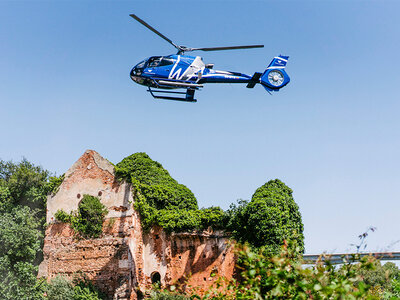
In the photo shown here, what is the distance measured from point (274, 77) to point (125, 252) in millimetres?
10359

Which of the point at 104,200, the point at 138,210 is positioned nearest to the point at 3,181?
the point at 104,200

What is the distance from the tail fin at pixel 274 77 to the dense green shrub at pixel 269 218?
526 cm

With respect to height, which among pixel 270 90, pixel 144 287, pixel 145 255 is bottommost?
pixel 144 287

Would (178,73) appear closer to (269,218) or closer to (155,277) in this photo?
(269,218)

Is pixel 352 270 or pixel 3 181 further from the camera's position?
pixel 3 181

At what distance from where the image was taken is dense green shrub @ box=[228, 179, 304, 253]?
20.4 metres

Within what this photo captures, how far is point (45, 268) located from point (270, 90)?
1405 cm

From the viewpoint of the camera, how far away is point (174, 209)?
76.3ft

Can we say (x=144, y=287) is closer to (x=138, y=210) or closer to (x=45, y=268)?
(x=138, y=210)

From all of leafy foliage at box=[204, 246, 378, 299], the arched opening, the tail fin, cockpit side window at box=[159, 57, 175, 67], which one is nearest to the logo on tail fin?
the tail fin

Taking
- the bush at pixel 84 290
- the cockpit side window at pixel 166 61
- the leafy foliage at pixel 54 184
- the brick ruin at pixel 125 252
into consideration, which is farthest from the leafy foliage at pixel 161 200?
the cockpit side window at pixel 166 61

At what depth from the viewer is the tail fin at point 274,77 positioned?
18.8 metres

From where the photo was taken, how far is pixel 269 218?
810 inches

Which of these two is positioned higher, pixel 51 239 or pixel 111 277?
pixel 51 239
